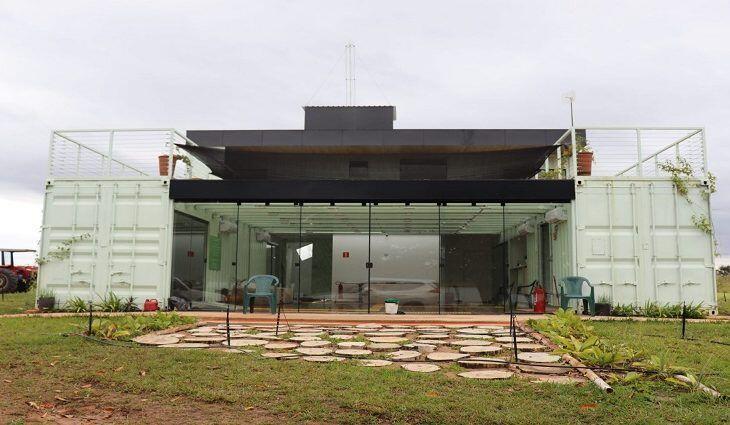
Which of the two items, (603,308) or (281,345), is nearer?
(281,345)

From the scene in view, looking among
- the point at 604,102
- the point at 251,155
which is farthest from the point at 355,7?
the point at 604,102

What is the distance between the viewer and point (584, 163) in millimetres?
10625

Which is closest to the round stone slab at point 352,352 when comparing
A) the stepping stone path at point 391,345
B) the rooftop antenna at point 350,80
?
the stepping stone path at point 391,345

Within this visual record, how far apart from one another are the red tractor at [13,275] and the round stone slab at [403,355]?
13255 millimetres

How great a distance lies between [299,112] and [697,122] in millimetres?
12604

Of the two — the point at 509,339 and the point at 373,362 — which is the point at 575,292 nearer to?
the point at 509,339

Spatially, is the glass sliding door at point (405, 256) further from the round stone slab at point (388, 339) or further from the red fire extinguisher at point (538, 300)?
the round stone slab at point (388, 339)

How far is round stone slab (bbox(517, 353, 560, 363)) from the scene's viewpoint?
494 centimetres

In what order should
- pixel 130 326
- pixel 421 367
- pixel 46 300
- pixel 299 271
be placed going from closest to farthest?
pixel 421 367
pixel 130 326
pixel 46 300
pixel 299 271

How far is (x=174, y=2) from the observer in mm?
8719

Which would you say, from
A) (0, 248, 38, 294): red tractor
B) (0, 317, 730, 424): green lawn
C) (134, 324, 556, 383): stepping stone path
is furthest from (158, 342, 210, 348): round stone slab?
(0, 248, 38, 294): red tractor

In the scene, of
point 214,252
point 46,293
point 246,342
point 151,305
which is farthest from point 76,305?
point 246,342

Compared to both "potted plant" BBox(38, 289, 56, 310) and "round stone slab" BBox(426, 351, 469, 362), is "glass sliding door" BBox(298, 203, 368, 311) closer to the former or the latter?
"potted plant" BBox(38, 289, 56, 310)

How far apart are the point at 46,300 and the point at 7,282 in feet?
23.3
